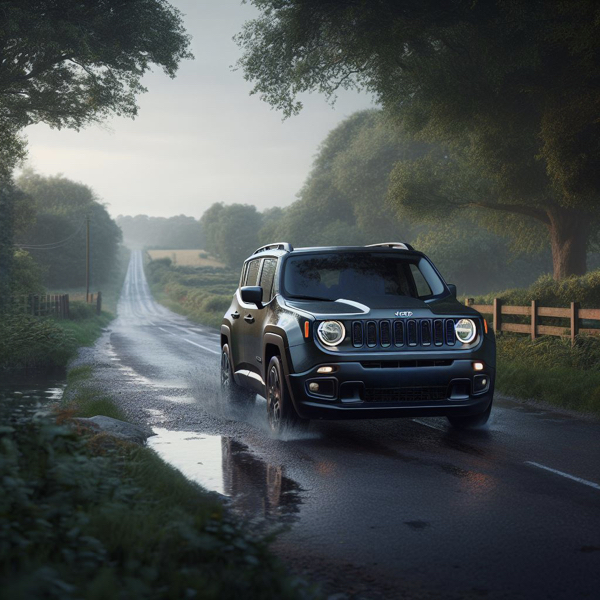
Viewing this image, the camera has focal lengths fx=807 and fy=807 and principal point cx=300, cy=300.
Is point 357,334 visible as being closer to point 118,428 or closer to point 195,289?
point 118,428

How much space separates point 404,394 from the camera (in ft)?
27.9

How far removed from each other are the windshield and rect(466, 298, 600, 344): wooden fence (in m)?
5.88

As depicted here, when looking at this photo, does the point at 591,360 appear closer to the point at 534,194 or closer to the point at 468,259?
the point at 534,194

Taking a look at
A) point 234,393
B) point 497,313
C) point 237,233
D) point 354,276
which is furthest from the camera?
point 237,233

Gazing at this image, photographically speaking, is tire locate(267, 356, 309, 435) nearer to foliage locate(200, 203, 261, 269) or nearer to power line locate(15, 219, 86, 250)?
power line locate(15, 219, 86, 250)

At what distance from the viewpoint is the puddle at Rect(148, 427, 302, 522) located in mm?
6254

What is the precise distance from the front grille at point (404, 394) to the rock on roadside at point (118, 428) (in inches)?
99.9

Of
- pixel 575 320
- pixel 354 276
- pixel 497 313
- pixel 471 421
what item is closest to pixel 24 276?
pixel 497 313

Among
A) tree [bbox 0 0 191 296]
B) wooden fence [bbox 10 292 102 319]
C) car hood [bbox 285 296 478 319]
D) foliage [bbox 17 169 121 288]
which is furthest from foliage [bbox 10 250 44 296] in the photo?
foliage [bbox 17 169 121 288]

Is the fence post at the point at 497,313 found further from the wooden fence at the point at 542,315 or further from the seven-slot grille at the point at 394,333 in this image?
the seven-slot grille at the point at 394,333

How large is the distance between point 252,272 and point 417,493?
222 inches

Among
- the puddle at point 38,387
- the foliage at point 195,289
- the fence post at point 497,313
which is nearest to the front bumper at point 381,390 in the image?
the puddle at point 38,387

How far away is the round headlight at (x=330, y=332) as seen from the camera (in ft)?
27.8

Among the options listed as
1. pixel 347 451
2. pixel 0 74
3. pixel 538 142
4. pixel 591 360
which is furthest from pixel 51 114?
pixel 347 451
